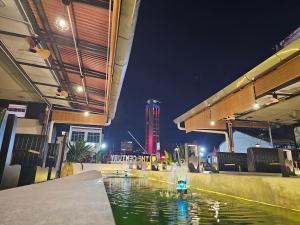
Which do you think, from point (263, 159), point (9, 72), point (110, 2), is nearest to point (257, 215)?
point (110, 2)

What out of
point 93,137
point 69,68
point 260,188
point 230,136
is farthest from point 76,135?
point 260,188

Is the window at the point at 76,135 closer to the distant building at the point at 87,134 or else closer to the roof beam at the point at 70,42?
the distant building at the point at 87,134

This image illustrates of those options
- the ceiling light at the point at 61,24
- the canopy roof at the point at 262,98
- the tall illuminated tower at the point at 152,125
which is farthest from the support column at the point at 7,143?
the tall illuminated tower at the point at 152,125

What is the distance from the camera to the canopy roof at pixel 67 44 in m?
4.29

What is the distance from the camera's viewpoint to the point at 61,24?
4.76 metres

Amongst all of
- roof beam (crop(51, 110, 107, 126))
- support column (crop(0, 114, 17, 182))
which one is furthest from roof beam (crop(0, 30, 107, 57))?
roof beam (crop(51, 110, 107, 126))

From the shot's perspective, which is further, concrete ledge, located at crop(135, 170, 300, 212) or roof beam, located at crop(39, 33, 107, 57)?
roof beam, located at crop(39, 33, 107, 57)

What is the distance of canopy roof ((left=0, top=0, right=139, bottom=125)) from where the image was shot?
4.29 metres

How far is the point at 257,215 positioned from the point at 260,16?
24526 mm

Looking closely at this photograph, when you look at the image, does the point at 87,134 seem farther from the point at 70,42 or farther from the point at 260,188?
the point at 260,188

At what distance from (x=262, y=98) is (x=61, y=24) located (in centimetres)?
742

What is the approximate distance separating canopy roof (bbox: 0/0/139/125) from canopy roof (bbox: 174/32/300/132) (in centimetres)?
391

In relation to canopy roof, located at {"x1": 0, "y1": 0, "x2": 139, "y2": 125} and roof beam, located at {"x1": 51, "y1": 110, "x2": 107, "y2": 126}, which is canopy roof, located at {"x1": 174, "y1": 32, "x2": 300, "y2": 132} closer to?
canopy roof, located at {"x1": 0, "y1": 0, "x2": 139, "y2": 125}

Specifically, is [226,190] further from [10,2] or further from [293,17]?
[293,17]
